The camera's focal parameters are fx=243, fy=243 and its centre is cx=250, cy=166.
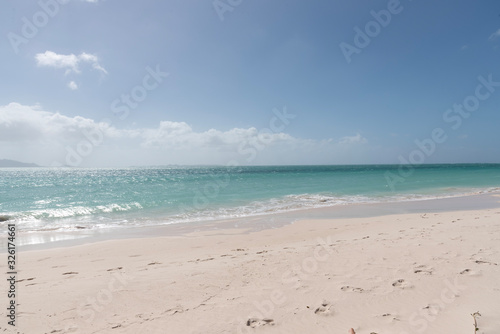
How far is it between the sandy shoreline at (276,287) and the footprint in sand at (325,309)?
0.10ft

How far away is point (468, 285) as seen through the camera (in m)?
4.89

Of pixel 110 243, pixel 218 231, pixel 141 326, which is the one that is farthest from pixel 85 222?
pixel 141 326

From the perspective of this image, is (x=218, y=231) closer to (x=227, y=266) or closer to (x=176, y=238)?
(x=176, y=238)

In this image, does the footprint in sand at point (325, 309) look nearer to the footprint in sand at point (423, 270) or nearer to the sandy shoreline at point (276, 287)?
the sandy shoreline at point (276, 287)

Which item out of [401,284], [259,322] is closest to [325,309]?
[259,322]

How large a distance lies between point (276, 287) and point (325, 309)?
1238 mm

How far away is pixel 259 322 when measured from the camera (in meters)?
4.14

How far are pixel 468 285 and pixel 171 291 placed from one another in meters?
6.16

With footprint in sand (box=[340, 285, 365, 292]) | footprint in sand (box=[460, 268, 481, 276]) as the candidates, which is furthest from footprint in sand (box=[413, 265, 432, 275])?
footprint in sand (box=[340, 285, 365, 292])

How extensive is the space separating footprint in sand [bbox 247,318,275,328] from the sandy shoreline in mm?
18

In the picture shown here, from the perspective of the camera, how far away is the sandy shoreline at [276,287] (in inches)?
162

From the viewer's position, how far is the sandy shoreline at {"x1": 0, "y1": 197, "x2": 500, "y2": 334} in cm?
411

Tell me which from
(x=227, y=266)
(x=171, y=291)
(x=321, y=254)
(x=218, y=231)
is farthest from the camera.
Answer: (x=218, y=231)

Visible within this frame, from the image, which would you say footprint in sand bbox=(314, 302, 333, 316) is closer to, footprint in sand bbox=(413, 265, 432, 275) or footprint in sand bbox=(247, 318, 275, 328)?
footprint in sand bbox=(247, 318, 275, 328)
